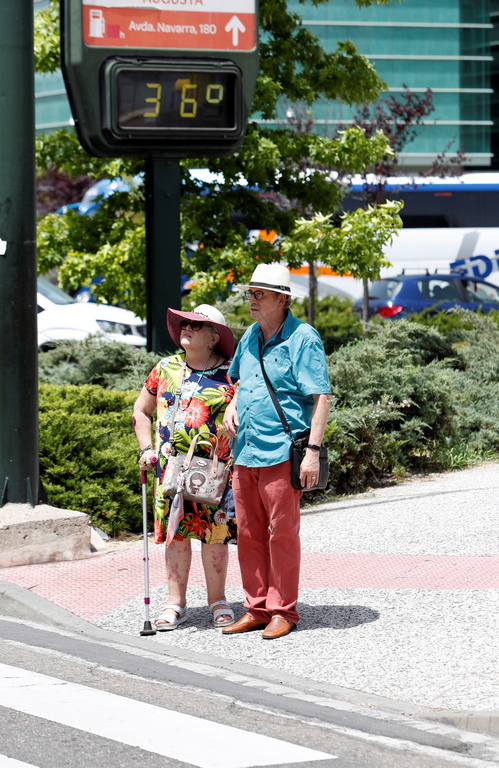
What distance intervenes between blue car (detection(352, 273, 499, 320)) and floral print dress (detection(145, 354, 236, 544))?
1983 cm

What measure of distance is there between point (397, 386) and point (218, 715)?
21.0ft

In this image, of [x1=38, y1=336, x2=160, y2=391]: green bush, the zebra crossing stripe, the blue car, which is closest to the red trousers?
the zebra crossing stripe

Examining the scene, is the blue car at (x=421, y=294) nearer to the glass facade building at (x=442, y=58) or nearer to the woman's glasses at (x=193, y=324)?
the woman's glasses at (x=193, y=324)

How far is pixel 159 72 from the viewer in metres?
10.1

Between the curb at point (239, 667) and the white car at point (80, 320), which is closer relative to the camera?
the curb at point (239, 667)

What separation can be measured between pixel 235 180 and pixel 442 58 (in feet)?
130

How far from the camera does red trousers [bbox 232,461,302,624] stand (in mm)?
6195

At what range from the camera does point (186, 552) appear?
657 centimetres

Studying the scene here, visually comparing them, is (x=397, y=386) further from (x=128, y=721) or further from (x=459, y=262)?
(x=459, y=262)

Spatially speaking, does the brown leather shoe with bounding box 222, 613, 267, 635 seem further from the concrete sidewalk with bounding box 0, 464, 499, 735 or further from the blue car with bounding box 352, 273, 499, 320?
the blue car with bounding box 352, 273, 499, 320

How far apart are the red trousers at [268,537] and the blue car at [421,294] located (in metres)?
20.0

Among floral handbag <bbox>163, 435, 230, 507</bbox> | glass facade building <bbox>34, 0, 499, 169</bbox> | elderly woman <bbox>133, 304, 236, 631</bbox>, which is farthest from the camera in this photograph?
glass facade building <bbox>34, 0, 499, 169</bbox>

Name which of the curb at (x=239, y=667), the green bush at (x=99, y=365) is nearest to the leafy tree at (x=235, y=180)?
the green bush at (x=99, y=365)

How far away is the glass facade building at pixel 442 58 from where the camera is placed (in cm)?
5044
